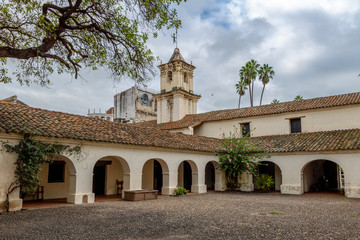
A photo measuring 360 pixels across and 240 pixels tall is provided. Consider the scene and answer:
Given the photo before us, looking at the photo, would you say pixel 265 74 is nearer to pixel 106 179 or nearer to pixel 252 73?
pixel 252 73

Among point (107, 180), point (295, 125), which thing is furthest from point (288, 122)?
point (107, 180)

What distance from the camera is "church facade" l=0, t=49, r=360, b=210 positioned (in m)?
12.4

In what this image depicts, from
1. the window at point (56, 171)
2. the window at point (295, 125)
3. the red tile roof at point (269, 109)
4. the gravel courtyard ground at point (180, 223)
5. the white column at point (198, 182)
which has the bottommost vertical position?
the gravel courtyard ground at point (180, 223)

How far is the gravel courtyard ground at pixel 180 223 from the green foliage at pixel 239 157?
7.74 m

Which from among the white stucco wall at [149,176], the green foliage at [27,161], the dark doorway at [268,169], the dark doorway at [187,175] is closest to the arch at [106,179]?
the white stucco wall at [149,176]

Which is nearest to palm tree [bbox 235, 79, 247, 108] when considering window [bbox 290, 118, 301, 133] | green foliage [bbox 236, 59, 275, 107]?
green foliage [bbox 236, 59, 275, 107]

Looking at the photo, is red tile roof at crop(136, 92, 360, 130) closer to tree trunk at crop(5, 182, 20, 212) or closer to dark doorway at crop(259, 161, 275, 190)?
dark doorway at crop(259, 161, 275, 190)

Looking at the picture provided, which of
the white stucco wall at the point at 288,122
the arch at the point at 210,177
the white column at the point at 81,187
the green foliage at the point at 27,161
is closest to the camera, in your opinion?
the green foliage at the point at 27,161

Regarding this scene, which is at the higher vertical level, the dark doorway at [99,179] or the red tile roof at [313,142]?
the red tile roof at [313,142]

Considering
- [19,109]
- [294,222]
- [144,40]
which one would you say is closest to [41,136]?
[19,109]

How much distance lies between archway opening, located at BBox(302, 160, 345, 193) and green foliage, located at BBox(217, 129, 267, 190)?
312 cm

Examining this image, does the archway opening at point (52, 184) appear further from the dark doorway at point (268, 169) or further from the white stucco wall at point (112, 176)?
the dark doorway at point (268, 169)

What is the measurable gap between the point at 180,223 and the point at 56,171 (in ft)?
31.0

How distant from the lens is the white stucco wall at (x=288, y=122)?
19.7m
